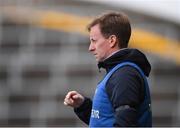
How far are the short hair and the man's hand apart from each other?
0.33m

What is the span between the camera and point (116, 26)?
11.3ft

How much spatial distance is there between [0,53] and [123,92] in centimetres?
1985

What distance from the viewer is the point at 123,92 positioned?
3270 mm

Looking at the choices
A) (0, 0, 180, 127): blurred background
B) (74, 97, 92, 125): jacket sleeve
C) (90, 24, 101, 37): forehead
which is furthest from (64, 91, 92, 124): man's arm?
(0, 0, 180, 127): blurred background

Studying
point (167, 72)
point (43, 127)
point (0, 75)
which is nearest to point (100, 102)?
point (43, 127)

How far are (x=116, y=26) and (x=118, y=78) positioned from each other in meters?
0.25

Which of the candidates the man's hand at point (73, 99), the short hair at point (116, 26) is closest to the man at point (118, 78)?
the short hair at point (116, 26)

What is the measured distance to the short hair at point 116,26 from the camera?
11.2ft

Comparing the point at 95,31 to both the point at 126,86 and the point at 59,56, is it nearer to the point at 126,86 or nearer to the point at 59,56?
the point at 126,86

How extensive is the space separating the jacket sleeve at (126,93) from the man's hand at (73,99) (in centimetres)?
27

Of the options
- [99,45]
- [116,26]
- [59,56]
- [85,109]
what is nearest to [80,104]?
[85,109]

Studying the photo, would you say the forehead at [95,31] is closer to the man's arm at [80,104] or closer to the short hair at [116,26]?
the short hair at [116,26]

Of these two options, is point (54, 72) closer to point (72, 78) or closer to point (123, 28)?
point (72, 78)

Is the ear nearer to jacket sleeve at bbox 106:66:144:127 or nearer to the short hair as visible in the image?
the short hair
